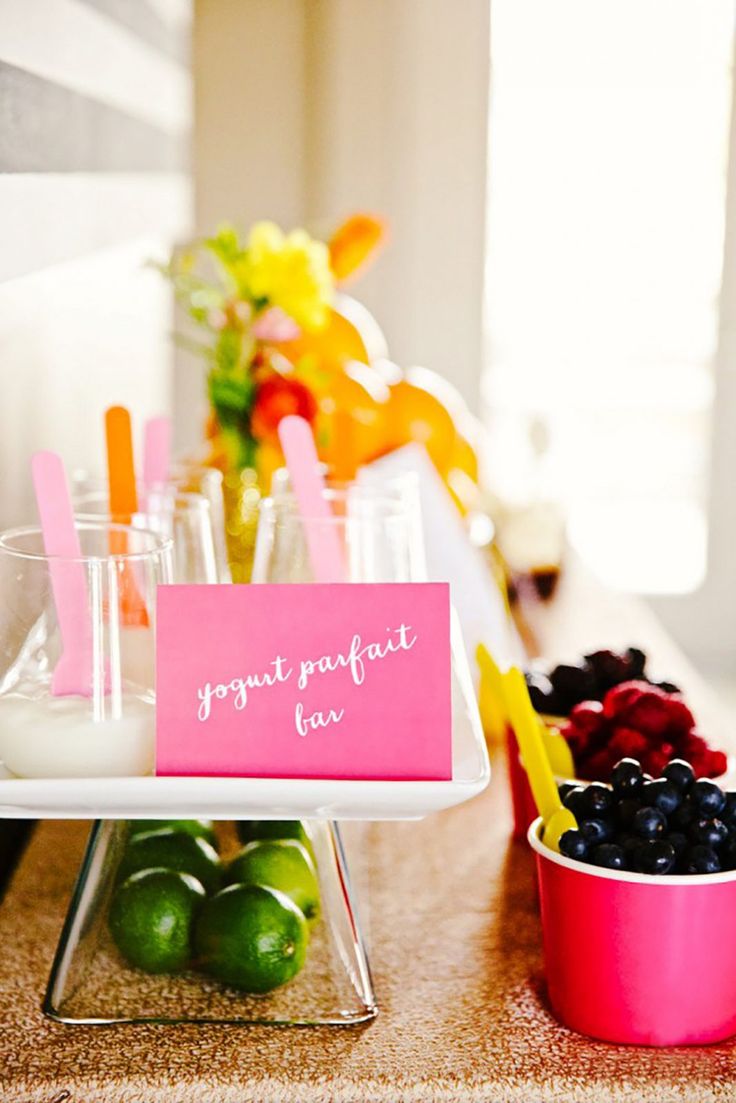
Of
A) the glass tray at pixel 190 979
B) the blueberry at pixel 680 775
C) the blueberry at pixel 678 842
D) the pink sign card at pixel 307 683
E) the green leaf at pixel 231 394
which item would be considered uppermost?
the green leaf at pixel 231 394

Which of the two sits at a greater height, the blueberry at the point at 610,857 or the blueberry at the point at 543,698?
the blueberry at the point at 543,698

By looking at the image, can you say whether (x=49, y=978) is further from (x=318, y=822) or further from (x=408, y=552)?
(x=408, y=552)

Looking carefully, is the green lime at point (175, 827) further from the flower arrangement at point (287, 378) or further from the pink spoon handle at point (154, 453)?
the flower arrangement at point (287, 378)

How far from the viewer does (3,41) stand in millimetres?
914

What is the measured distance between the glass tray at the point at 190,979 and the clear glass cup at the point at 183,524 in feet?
0.58

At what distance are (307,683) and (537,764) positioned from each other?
0.21 metres

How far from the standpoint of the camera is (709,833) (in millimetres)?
752

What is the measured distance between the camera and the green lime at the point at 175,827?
0.87 meters

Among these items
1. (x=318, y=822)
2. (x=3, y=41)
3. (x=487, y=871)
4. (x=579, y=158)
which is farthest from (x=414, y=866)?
(x=579, y=158)

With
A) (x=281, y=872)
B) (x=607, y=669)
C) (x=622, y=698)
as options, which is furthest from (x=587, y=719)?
(x=281, y=872)

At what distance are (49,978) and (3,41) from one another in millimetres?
612

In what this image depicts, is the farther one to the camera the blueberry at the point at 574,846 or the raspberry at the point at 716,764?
the raspberry at the point at 716,764

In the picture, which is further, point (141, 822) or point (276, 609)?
point (141, 822)

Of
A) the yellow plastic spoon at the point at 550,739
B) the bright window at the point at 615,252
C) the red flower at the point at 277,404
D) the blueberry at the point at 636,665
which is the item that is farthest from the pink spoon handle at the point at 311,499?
the bright window at the point at 615,252
